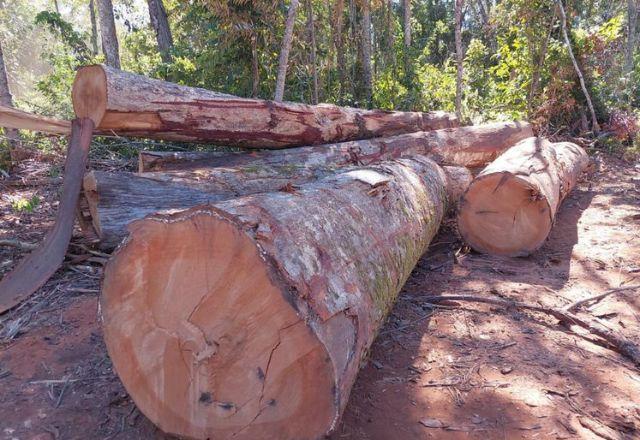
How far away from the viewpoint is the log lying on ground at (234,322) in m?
1.67

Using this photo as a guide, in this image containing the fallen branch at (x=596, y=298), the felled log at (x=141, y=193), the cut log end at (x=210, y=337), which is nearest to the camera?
the cut log end at (x=210, y=337)

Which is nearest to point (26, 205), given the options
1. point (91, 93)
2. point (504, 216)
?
point (91, 93)

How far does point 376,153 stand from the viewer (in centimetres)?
535

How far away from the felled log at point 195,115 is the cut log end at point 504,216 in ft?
6.09

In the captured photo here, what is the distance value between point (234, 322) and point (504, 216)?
3.34 m

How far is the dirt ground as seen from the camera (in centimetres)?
211

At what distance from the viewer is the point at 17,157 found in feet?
25.3

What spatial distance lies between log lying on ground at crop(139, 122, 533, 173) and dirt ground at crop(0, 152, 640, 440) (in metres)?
1.25

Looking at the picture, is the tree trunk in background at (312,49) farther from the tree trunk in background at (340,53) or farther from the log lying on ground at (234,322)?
the log lying on ground at (234,322)

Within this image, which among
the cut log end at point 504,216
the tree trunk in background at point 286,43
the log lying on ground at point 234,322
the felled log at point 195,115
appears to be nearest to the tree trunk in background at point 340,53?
the tree trunk in background at point 286,43

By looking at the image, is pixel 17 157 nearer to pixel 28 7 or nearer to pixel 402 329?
pixel 402 329

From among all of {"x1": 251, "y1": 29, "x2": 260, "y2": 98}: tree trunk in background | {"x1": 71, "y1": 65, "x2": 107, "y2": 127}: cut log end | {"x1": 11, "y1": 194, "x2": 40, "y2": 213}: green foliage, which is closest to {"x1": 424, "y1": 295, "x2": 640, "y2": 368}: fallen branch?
{"x1": 71, "y1": 65, "x2": 107, "y2": 127}: cut log end

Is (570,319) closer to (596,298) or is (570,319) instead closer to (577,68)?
(596,298)

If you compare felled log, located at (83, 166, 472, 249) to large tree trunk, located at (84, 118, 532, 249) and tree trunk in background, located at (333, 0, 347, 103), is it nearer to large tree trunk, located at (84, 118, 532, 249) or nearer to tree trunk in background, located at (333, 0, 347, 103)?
large tree trunk, located at (84, 118, 532, 249)
